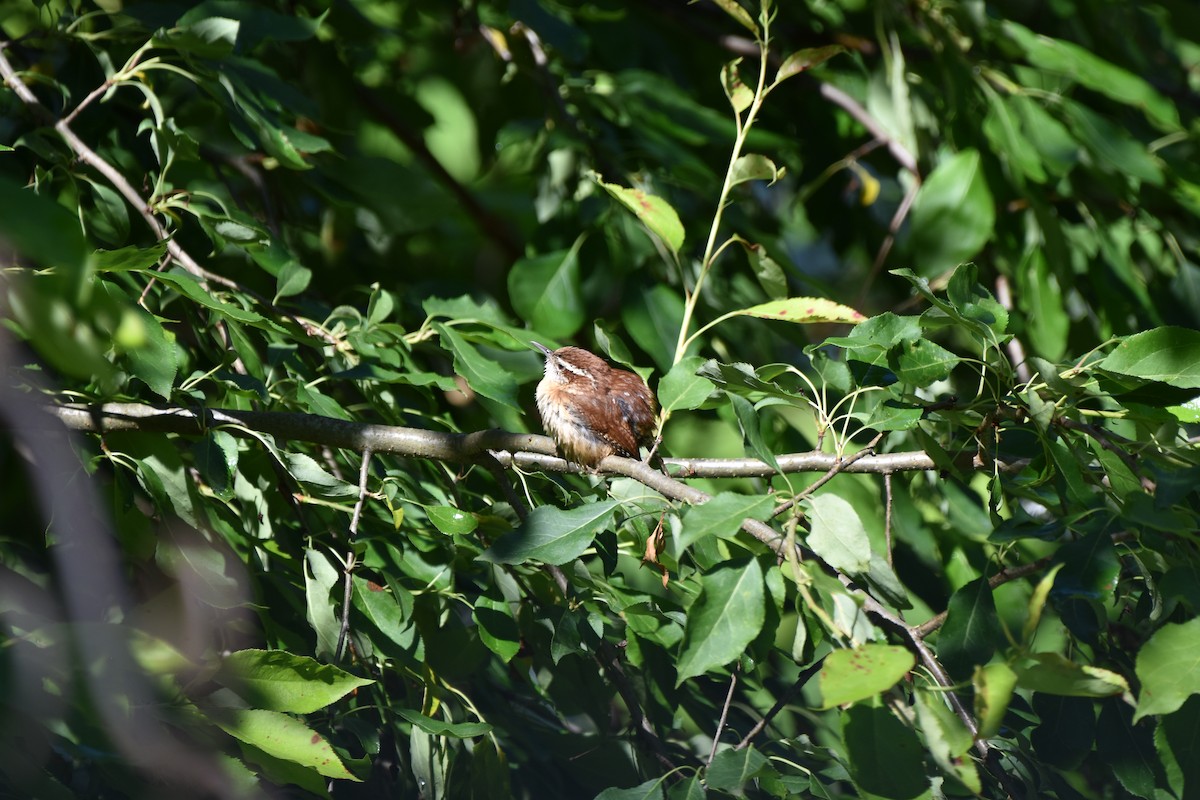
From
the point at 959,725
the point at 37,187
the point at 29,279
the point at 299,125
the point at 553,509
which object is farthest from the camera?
the point at 299,125

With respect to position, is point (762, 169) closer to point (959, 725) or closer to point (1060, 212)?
point (959, 725)

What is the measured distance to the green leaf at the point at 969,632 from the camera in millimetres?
1240

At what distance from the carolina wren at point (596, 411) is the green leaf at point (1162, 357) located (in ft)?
2.53

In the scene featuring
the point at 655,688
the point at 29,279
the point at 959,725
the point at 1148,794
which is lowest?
the point at 655,688

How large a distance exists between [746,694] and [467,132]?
2.73 m

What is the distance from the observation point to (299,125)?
2.82 metres

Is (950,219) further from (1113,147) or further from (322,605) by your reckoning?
(322,605)

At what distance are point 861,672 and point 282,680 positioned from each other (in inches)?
30.9

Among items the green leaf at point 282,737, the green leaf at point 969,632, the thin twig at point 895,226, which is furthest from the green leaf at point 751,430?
the thin twig at point 895,226

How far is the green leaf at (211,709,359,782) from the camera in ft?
4.32

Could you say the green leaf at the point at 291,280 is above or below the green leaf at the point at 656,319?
above

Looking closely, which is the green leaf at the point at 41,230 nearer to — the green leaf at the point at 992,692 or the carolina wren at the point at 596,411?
the green leaf at the point at 992,692

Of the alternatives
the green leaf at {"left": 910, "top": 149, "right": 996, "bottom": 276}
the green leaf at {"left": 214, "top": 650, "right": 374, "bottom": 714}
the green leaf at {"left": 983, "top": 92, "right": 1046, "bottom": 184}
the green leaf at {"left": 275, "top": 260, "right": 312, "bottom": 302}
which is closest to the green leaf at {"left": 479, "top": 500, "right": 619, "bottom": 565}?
the green leaf at {"left": 214, "top": 650, "right": 374, "bottom": 714}

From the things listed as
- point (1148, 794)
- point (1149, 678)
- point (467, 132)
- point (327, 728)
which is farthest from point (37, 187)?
point (467, 132)
